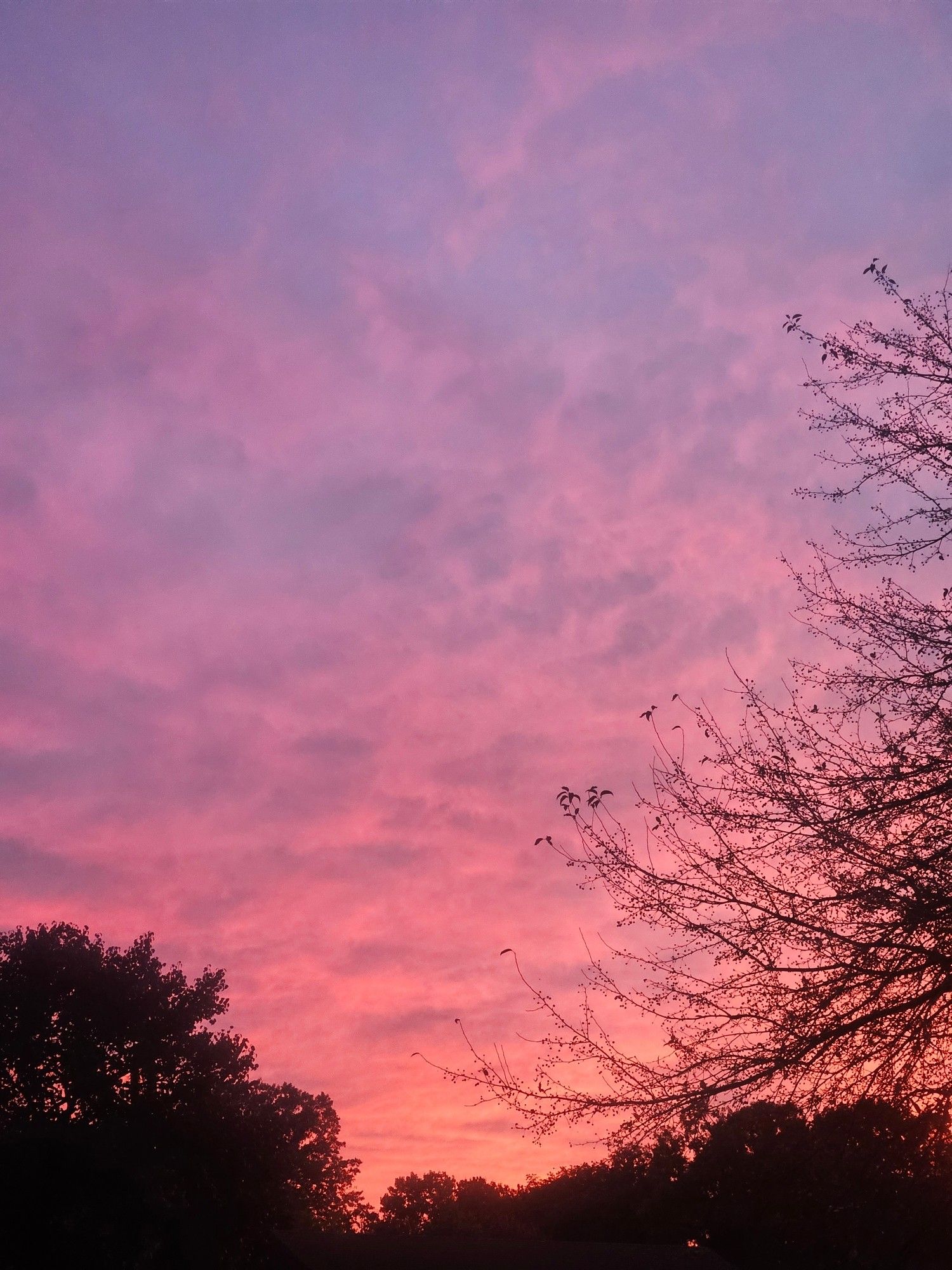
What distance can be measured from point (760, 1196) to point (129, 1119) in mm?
20175

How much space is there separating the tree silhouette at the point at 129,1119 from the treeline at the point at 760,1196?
804cm

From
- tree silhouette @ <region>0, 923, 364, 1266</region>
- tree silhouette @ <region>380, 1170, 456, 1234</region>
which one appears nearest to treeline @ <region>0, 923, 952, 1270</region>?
tree silhouette @ <region>0, 923, 364, 1266</region>

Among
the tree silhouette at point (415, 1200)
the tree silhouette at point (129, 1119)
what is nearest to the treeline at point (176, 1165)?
the tree silhouette at point (129, 1119)

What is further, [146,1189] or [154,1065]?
[154,1065]

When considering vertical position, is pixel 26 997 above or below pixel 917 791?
above

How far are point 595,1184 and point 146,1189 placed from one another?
77.5ft

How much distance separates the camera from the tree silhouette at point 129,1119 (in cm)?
2992

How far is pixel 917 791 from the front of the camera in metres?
9.84

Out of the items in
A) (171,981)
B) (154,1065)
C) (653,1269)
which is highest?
(171,981)

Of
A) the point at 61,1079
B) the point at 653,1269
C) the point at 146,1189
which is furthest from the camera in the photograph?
the point at 61,1079

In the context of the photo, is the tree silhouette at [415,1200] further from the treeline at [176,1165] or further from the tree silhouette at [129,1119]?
the tree silhouette at [129,1119]

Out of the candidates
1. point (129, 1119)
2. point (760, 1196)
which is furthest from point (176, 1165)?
point (760, 1196)

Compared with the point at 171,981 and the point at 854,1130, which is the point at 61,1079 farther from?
the point at 854,1130

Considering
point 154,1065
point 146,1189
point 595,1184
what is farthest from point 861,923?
point 595,1184
